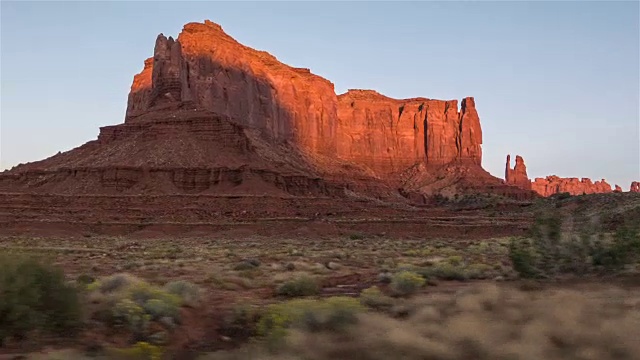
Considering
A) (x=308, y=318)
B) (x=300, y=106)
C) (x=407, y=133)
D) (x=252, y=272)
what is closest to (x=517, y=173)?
(x=407, y=133)

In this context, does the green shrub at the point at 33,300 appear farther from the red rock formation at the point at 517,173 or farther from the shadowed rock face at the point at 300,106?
the red rock formation at the point at 517,173

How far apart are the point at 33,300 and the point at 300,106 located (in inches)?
4597

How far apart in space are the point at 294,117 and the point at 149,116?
4407 cm

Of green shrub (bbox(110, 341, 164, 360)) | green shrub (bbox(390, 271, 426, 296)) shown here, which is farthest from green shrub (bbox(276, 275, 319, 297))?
green shrub (bbox(110, 341, 164, 360))

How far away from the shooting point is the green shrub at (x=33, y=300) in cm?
800

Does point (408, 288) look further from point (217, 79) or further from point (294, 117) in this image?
point (294, 117)

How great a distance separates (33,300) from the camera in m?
8.36

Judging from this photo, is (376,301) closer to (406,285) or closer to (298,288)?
(406,285)

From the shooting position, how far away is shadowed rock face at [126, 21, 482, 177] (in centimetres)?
9356

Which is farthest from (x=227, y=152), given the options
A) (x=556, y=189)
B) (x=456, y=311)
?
(x=556, y=189)

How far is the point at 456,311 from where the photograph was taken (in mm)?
8492

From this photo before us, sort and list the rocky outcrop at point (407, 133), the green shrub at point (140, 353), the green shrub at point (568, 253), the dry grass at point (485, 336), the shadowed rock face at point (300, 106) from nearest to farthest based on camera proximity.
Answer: the dry grass at point (485, 336), the green shrub at point (140, 353), the green shrub at point (568, 253), the shadowed rock face at point (300, 106), the rocky outcrop at point (407, 133)

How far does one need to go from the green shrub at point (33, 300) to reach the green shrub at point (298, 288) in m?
4.38

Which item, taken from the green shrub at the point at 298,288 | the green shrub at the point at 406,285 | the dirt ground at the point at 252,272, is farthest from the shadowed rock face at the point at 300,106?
the green shrub at the point at 406,285
